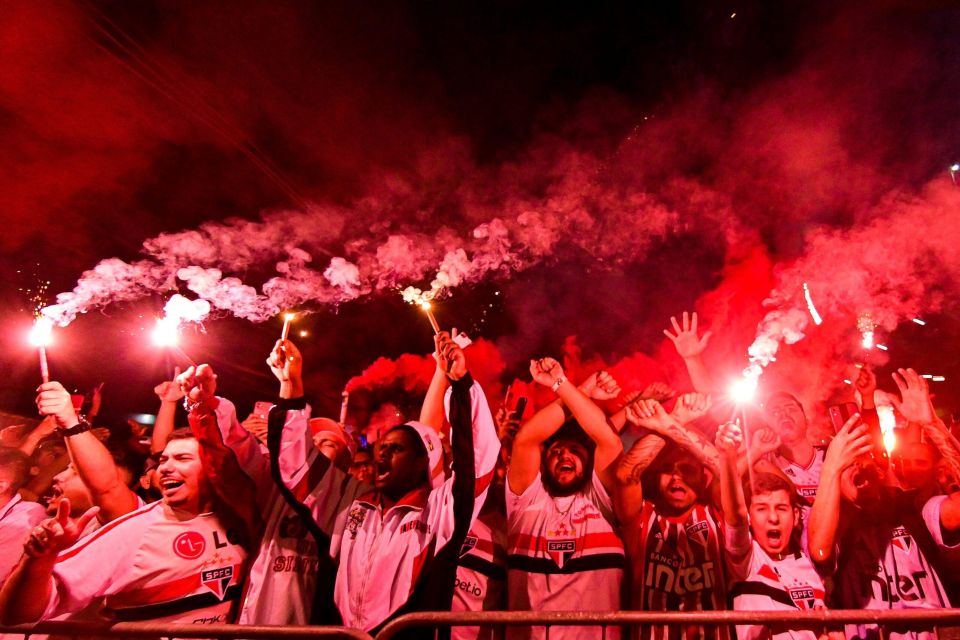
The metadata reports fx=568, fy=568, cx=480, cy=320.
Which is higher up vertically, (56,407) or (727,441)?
(727,441)

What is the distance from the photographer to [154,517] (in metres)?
4.52

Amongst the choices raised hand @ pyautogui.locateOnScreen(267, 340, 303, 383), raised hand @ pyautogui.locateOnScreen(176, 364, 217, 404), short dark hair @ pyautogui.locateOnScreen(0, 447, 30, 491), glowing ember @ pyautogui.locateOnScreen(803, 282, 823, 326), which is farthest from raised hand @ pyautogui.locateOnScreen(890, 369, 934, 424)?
short dark hair @ pyautogui.locateOnScreen(0, 447, 30, 491)

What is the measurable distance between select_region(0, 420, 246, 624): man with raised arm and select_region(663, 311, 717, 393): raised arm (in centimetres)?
442

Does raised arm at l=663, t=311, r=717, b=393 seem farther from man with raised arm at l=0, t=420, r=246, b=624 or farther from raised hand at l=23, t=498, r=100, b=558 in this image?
raised hand at l=23, t=498, r=100, b=558

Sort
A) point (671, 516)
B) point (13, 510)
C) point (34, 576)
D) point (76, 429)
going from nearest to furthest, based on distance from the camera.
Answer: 1. point (34, 576)
2. point (671, 516)
3. point (76, 429)
4. point (13, 510)

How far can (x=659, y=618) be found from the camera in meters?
3.30

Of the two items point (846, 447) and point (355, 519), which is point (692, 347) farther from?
point (355, 519)

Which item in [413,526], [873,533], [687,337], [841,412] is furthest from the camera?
[687,337]

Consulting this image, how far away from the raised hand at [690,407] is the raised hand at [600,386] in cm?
59

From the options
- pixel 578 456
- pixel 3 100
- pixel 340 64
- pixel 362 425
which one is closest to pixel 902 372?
pixel 578 456

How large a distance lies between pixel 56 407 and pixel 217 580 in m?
2.09

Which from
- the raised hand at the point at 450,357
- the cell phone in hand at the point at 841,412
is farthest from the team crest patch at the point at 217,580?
the cell phone in hand at the point at 841,412

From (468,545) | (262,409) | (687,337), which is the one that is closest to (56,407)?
(262,409)

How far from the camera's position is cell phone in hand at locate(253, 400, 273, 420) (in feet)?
18.7
